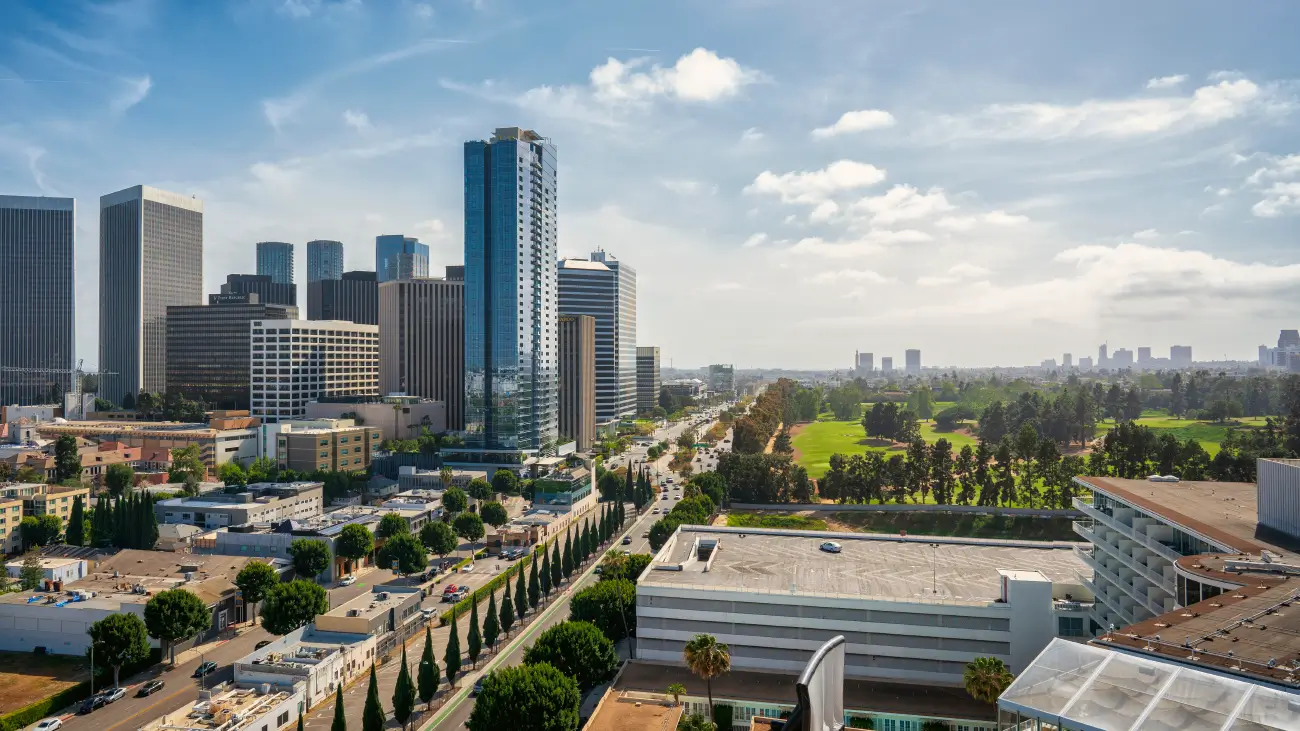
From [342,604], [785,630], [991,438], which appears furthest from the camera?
[991,438]

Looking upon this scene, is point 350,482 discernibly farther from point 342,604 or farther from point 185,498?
point 342,604

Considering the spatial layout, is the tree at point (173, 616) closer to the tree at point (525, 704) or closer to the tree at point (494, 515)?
the tree at point (525, 704)

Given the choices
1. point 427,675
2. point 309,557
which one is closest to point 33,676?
point 309,557

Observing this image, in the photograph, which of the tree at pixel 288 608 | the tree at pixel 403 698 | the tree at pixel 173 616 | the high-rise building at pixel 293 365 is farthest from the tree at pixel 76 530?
the high-rise building at pixel 293 365

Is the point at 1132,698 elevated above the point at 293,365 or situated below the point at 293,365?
below

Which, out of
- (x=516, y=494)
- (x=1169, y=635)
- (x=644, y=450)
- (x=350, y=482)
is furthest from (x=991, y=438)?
(x=1169, y=635)

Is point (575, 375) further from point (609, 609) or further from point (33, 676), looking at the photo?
point (33, 676)

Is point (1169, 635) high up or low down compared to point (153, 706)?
up
